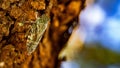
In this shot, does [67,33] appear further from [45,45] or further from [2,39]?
[2,39]

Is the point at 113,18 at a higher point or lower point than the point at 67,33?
lower

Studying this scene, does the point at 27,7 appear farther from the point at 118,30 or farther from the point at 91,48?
the point at 118,30

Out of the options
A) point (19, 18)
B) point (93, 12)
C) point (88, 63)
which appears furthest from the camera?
point (93, 12)

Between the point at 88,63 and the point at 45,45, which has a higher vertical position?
the point at 45,45

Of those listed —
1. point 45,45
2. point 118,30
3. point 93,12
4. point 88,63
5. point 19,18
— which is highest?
point 19,18

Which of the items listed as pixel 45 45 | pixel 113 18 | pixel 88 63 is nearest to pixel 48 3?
pixel 45 45

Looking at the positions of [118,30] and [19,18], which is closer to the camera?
[19,18]

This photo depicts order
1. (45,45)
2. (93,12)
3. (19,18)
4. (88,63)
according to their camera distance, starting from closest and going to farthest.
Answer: (19,18), (45,45), (88,63), (93,12)

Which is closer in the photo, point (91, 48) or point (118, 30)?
point (91, 48)

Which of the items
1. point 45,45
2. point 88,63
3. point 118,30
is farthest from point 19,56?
point 118,30
